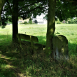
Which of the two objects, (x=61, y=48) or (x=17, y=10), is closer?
(x=61, y=48)

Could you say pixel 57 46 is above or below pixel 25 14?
below

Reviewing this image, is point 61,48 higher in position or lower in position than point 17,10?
lower

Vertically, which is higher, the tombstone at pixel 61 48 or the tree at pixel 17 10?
the tree at pixel 17 10

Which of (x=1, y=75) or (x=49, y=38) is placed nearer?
(x=1, y=75)

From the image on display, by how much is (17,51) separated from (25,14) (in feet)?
11.2

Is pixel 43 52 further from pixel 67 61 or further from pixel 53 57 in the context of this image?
pixel 67 61

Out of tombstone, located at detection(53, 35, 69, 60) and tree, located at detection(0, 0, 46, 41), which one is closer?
tombstone, located at detection(53, 35, 69, 60)

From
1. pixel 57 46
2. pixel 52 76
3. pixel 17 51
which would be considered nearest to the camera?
pixel 52 76

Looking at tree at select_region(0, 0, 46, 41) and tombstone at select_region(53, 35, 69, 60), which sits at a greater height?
tree at select_region(0, 0, 46, 41)

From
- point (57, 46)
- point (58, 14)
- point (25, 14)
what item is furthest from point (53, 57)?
point (25, 14)

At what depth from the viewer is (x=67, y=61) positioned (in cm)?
470

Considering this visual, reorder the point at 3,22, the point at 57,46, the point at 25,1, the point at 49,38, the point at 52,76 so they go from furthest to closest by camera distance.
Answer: the point at 3,22, the point at 25,1, the point at 49,38, the point at 57,46, the point at 52,76

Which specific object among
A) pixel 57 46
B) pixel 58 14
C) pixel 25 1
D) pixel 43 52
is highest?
pixel 25 1

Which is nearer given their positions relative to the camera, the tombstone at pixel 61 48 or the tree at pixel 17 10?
the tombstone at pixel 61 48
